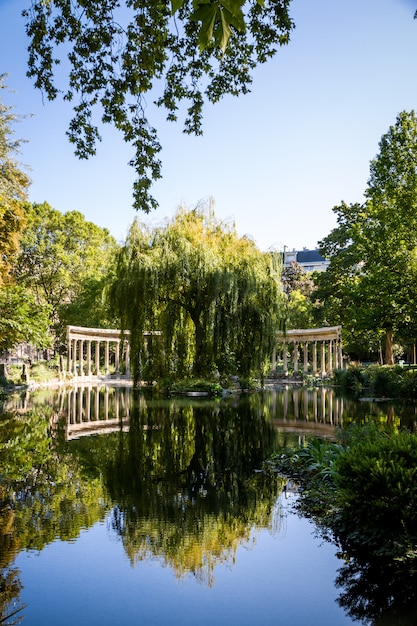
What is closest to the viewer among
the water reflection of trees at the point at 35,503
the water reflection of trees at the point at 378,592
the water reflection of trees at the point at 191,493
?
the water reflection of trees at the point at 378,592

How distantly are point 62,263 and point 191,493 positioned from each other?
39.5 meters

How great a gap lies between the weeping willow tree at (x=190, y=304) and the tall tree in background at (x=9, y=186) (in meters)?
4.28

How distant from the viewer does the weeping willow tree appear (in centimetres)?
2208

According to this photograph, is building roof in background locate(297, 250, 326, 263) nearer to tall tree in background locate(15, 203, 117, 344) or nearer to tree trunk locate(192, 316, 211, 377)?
tall tree in background locate(15, 203, 117, 344)

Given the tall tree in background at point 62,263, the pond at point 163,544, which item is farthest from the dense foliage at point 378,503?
the tall tree in background at point 62,263

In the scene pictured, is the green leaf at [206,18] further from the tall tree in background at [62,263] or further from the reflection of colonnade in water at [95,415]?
the tall tree in background at [62,263]

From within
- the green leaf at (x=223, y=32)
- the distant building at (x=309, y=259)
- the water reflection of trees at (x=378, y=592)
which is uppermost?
the distant building at (x=309, y=259)

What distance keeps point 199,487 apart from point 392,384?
18.7 m

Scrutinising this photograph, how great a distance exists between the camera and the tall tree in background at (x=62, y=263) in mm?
43344

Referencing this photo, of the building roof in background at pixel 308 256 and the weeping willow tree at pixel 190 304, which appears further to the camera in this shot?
the building roof in background at pixel 308 256

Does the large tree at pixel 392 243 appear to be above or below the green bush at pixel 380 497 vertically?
above

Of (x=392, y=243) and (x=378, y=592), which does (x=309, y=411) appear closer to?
(x=392, y=243)

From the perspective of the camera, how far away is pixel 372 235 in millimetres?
25141

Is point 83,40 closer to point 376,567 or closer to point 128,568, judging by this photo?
point 128,568
